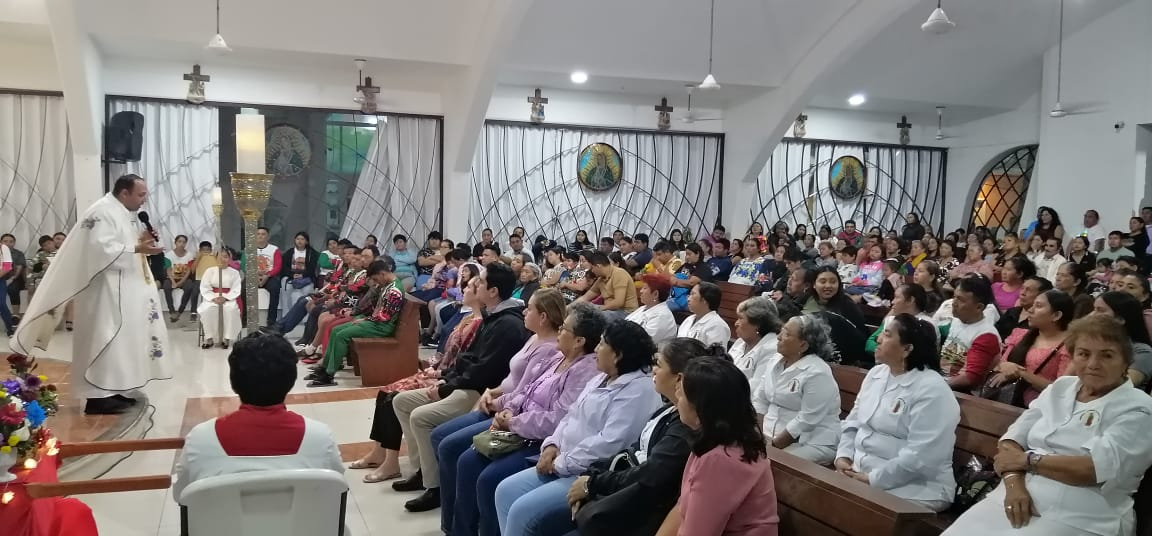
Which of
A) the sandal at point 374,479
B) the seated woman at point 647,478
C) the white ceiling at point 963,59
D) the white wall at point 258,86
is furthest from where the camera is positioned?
the white ceiling at point 963,59

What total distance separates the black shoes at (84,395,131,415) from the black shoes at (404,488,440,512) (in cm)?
208

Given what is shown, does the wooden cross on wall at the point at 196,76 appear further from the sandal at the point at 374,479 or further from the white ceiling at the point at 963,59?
the white ceiling at the point at 963,59

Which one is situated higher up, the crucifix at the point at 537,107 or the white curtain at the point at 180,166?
the crucifix at the point at 537,107

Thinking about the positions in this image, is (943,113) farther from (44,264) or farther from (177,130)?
(44,264)

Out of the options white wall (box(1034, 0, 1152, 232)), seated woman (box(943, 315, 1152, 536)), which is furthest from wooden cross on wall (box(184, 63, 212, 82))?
white wall (box(1034, 0, 1152, 232))

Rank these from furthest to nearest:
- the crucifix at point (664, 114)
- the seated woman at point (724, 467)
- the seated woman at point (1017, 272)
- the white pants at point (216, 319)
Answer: the crucifix at point (664, 114) < the white pants at point (216, 319) < the seated woman at point (1017, 272) < the seated woman at point (724, 467)

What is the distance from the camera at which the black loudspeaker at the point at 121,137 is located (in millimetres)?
10102

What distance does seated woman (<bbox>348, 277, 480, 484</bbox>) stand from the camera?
443cm

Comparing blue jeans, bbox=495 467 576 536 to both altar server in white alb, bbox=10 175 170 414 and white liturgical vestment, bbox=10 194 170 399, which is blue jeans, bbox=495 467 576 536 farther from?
white liturgical vestment, bbox=10 194 170 399

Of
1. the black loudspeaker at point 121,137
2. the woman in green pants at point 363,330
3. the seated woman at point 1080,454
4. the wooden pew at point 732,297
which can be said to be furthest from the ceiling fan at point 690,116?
the seated woman at point 1080,454

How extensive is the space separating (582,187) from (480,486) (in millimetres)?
9727

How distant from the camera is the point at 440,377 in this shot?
4562 millimetres

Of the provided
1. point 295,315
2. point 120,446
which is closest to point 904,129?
point 295,315

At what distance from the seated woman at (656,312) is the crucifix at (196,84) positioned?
271 inches
